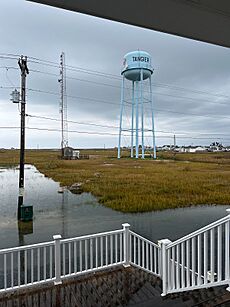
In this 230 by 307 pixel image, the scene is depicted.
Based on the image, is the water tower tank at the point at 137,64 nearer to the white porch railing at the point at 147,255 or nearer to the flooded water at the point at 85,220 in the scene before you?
the flooded water at the point at 85,220

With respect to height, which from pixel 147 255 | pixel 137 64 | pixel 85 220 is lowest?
pixel 85 220

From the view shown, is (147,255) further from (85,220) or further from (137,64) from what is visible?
(137,64)

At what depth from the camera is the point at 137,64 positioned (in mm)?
31562

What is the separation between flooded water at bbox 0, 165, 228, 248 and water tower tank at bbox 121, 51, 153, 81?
79.2 feet

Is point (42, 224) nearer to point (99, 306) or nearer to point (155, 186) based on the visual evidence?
point (99, 306)

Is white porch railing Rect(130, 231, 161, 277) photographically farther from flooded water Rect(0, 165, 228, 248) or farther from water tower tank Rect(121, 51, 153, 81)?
water tower tank Rect(121, 51, 153, 81)

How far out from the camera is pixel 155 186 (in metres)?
14.1

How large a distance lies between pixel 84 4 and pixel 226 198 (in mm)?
11280

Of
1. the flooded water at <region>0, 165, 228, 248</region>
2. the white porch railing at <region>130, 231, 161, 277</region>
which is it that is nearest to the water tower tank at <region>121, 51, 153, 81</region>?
the flooded water at <region>0, 165, 228, 248</region>

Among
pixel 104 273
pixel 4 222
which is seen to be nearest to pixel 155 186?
pixel 4 222

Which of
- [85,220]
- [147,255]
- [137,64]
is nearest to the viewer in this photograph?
[147,255]

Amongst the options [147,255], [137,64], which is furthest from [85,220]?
[137,64]

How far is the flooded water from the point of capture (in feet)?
23.2

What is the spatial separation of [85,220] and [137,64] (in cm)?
2696
